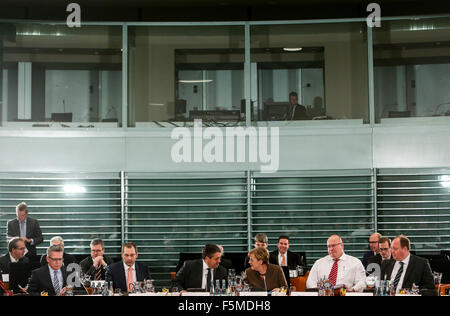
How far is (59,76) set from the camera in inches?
436

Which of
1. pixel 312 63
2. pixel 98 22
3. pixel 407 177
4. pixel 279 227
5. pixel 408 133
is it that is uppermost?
pixel 98 22

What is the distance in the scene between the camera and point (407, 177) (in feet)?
36.6

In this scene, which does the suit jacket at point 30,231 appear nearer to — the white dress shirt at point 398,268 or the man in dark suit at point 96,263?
the man in dark suit at point 96,263

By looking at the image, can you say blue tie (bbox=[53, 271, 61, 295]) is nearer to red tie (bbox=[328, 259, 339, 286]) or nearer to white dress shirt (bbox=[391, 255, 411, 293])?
red tie (bbox=[328, 259, 339, 286])

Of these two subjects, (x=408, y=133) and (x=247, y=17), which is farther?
(x=247, y=17)

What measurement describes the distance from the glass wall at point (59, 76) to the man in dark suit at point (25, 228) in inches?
57.0

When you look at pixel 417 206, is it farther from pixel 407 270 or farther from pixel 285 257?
pixel 407 270

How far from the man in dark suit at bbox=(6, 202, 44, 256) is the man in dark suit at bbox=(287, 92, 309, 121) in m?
4.16

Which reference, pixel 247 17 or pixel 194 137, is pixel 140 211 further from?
pixel 247 17

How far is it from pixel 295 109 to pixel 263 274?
4.91 meters
